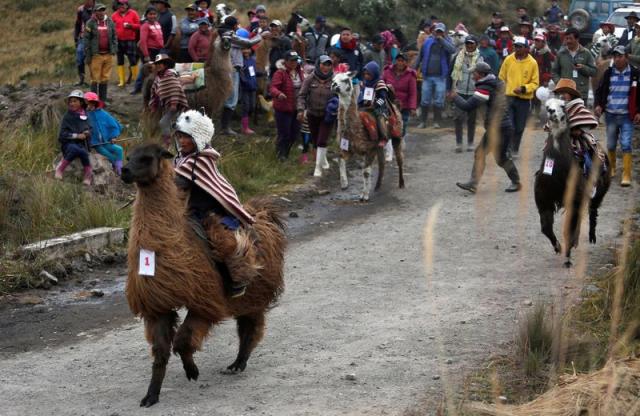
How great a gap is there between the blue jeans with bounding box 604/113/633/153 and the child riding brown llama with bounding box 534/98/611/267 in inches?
163

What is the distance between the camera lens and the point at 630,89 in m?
16.7

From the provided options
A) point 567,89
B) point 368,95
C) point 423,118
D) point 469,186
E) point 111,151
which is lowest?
point 423,118

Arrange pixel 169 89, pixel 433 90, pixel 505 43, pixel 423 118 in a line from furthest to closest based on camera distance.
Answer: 1. pixel 505 43
2. pixel 423 118
3. pixel 433 90
4. pixel 169 89

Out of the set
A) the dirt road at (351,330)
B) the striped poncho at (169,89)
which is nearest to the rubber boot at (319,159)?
the dirt road at (351,330)

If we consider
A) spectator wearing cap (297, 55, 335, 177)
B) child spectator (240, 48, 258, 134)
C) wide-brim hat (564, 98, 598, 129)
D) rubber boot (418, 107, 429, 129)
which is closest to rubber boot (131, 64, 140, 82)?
child spectator (240, 48, 258, 134)

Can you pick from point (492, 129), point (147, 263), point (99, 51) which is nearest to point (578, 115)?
point (492, 129)

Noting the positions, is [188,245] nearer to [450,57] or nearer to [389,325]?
[389,325]

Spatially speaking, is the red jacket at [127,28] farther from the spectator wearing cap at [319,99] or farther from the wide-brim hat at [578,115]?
the wide-brim hat at [578,115]

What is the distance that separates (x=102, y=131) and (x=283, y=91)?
156 inches

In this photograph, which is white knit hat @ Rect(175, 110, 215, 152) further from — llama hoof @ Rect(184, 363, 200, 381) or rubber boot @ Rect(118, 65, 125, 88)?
rubber boot @ Rect(118, 65, 125, 88)

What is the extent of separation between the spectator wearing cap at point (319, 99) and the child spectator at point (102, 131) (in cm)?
336

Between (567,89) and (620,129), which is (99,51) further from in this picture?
(567,89)

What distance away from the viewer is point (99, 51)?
65.4 ft

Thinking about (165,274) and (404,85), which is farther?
(404,85)
